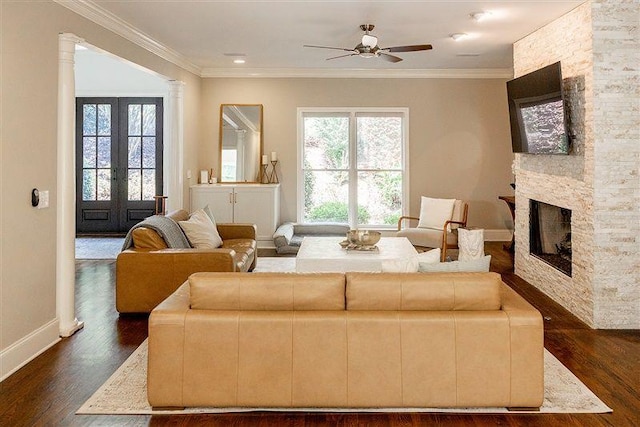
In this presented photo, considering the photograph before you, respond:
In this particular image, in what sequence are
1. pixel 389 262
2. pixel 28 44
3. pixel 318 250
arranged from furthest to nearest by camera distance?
pixel 318 250, pixel 28 44, pixel 389 262

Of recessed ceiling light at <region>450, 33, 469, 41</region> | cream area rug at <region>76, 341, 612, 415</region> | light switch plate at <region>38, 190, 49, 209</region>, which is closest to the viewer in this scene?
cream area rug at <region>76, 341, 612, 415</region>

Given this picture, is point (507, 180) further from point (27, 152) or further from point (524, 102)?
point (27, 152)

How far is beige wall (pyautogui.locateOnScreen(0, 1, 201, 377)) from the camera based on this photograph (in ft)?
11.2

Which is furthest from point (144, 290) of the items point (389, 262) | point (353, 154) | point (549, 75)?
point (353, 154)

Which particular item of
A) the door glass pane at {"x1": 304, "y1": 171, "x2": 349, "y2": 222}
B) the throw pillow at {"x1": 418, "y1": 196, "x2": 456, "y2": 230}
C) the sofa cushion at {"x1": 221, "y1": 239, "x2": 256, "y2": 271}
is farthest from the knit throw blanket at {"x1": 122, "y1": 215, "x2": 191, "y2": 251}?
the door glass pane at {"x1": 304, "y1": 171, "x2": 349, "y2": 222}

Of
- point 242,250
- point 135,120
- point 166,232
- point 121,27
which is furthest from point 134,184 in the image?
point 166,232

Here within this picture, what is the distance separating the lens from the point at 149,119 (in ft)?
30.8

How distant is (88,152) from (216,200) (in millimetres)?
3018

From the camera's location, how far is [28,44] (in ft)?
12.0

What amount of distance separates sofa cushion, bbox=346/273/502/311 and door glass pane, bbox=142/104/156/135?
24.7 feet

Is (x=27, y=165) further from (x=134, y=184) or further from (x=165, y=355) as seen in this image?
(x=134, y=184)

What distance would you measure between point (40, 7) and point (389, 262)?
3.04 meters

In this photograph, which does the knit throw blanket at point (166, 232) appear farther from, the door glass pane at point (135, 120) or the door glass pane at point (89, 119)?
the door glass pane at point (89, 119)

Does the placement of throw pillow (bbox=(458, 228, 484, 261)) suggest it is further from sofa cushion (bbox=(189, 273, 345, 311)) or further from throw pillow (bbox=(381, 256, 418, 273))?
sofa cushion (bbox=(189, 273, 345, 311))
